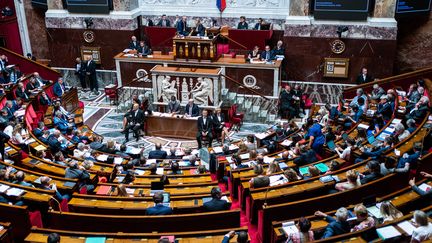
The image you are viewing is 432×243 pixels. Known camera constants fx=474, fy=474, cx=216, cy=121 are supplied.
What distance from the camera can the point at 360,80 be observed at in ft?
55.8

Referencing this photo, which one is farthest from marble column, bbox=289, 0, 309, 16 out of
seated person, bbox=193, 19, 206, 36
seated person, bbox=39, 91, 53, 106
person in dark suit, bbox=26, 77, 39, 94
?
person in dark suit, bbox=26, 77, 39, 94

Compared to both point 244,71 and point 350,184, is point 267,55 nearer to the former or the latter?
point 244,71

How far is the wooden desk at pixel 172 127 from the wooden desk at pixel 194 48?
10.2ft

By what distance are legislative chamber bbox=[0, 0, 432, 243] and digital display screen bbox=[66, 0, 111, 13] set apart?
0.15 feet

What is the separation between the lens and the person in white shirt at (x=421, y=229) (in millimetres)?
6617

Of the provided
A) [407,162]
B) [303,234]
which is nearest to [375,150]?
[407,162]

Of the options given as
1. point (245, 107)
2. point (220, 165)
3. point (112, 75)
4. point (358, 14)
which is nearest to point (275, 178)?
point (220, 165)

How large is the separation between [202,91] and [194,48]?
2073 millimetres

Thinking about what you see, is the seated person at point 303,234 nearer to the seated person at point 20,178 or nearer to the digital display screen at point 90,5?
the seated person at point 20,178

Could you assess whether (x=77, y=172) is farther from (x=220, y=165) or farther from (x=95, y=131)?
(x=95, y=131)

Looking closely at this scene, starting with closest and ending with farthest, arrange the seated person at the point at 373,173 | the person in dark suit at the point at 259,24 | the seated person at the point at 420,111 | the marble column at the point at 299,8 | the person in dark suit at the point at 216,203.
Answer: the person in dark suit at the point at 216,203
the seated person at the point at 373,173
the seated person at the point at 420,111
the marble column at the point at 299,8
the person in dark suit at the point at 259,24

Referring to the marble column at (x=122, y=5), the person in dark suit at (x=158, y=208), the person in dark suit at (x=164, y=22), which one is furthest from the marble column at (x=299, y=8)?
the person in dark suit at (x=158, y=208)

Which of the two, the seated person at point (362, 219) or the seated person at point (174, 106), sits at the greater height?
the seated person at point (362, 219)

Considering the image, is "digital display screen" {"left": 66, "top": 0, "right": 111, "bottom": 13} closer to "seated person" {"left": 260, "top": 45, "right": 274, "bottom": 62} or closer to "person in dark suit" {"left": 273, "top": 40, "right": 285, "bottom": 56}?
"seated person" {"left": 260, "top": 45, "right": 274, "bottom": 62}
